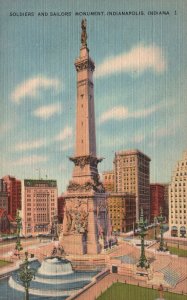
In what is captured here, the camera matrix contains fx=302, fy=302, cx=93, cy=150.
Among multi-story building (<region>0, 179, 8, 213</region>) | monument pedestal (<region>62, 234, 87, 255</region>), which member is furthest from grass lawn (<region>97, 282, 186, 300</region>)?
multi-story building (<region>0, 179, 8, 213</region>)

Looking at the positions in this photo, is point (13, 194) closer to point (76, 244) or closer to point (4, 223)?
point (4, 223)

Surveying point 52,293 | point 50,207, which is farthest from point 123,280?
point 50,207

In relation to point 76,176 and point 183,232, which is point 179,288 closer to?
point 76,176

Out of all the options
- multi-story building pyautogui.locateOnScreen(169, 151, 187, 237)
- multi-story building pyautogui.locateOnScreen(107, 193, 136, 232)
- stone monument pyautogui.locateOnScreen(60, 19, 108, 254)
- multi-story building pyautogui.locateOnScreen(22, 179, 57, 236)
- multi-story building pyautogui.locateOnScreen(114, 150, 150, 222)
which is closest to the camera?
stone monument pyautogui.locateOnScreen(60, 19, 108, 254)

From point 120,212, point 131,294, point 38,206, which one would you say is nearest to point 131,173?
point 120,212

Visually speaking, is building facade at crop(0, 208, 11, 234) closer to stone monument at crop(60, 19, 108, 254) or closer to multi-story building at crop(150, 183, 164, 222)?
stone monument at crop(60, 19, 108, 254)
